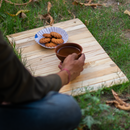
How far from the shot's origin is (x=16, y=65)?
1.00 m

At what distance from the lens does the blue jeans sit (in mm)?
1117

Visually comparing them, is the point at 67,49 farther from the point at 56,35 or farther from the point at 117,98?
the point at 117,98

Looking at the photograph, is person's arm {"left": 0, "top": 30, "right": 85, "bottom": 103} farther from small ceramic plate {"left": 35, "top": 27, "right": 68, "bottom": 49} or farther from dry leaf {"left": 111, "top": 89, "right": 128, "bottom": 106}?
small ceramic plate {"left": 35, "top": 27, "right": 68, "bottom": 49}

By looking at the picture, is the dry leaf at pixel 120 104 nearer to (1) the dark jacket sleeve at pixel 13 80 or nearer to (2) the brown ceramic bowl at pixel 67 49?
(2) the brown ceramic bowl at pixel 67 49

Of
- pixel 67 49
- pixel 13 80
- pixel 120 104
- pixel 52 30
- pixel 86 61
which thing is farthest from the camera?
pixel 52 30

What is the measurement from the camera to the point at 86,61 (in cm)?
210

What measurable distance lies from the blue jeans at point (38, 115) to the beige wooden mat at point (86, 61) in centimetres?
51

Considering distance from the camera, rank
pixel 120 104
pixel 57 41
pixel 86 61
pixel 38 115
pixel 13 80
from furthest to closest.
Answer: pixel 57 41
pixel 86 61
pixel 120 104
pixel 38 115
pixel 13 80

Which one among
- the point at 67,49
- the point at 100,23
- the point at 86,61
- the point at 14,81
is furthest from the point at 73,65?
the point at 100,23

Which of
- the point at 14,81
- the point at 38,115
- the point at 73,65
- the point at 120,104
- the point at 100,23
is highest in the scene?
the point at 14,81

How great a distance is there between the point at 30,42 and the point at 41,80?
1275mm

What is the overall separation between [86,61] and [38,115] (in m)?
1.09

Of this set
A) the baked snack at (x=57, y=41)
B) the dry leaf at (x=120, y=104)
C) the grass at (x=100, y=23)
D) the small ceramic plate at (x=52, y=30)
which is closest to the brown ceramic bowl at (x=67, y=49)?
the baked snack at (x=57, y=41)

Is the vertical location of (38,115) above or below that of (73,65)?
above
